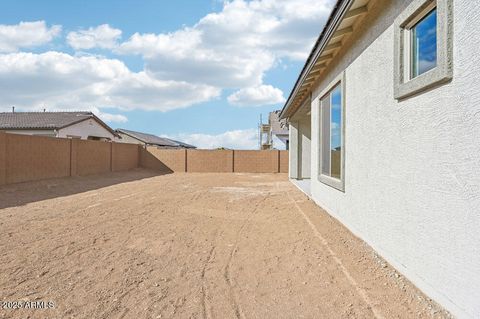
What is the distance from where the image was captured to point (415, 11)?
11.1 feet

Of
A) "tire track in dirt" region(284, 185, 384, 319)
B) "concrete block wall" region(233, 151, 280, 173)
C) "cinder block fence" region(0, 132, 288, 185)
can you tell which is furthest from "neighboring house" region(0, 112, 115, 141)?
"tire track in dirt" region(284, 185, 384, 319)

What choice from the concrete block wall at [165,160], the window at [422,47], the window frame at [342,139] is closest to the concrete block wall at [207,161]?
the concrete block wall at [165,160]

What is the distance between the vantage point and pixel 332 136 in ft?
23.7

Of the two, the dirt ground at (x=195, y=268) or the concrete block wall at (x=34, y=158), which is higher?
Result: the concrete block wall at (x=34, y=158)

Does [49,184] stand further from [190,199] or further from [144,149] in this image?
[144,149]

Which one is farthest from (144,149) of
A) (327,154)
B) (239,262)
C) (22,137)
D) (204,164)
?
→ (239,262)

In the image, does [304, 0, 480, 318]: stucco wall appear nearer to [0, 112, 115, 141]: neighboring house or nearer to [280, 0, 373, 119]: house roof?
[280, 0, 373, 119]: house roof

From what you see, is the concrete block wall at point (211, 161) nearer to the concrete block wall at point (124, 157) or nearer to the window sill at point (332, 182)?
the concrete block wall at point (124, 157)

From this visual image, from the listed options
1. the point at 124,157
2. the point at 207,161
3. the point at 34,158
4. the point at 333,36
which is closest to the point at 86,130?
the point at 124,157

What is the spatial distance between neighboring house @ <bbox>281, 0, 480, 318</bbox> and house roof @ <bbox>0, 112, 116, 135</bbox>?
22736 mm

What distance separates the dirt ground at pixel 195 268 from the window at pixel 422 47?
1.99 metres

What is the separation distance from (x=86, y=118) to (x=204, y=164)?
33.4 feet

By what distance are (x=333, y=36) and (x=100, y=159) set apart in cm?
1682

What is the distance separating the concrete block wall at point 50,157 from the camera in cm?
1199
